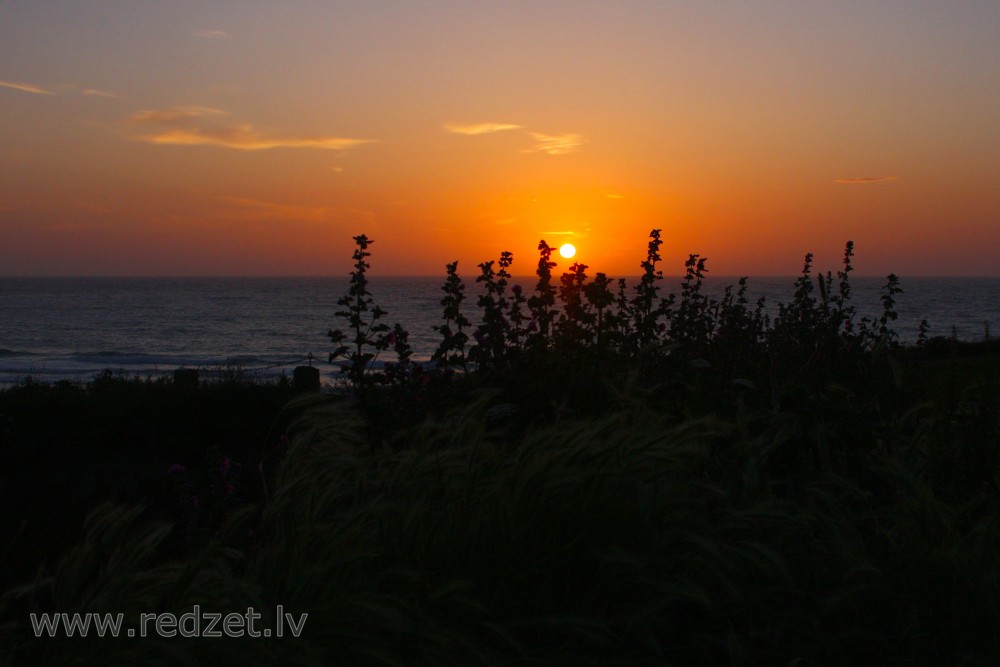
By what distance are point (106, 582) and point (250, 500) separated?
375 centimetres

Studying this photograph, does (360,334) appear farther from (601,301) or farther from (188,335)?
(188,335)

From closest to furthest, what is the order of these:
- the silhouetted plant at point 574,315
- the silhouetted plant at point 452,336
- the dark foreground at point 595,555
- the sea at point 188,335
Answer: the dark foreground at point 595,555, the silhouetted plant at point 574,315, the silhouetted plant at point 452,336, the sea at point 188,335

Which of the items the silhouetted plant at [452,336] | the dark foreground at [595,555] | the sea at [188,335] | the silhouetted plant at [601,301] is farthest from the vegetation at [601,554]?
the sea at [188,335]

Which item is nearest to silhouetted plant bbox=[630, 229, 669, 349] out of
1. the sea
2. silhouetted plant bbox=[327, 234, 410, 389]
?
silhouetted plant bbox=[327, 234, 410, 389]

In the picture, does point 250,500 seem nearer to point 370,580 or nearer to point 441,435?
point 441,435

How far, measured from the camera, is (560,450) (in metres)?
3.13

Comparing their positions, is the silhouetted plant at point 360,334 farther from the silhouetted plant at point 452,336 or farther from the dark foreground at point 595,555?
the dark foreground at point 595,555

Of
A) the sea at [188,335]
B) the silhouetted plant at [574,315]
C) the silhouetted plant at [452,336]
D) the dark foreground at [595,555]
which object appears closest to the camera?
the dark foreground at [595,555]

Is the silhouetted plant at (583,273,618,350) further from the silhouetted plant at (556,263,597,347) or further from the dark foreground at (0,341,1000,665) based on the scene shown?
Result: the dark foreground at (0,341,1000,665)

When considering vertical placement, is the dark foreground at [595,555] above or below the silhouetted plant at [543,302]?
below

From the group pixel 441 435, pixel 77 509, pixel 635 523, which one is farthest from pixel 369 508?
pixel 77 509

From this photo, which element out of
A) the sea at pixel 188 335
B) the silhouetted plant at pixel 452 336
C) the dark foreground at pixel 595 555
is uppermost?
the silhouetted plant at pixel 452 336

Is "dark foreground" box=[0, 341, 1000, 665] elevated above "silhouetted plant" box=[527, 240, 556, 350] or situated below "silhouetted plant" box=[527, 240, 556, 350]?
below

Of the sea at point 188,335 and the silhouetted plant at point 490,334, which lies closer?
the silhouetted plant at point 490,334
